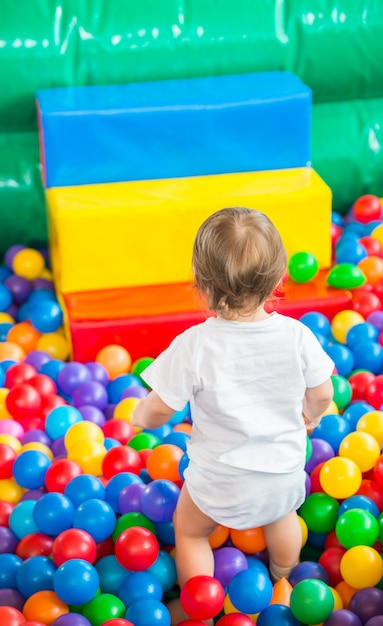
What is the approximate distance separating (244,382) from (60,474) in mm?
561

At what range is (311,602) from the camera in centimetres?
163

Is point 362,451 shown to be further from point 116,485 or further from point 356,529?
point 116,485

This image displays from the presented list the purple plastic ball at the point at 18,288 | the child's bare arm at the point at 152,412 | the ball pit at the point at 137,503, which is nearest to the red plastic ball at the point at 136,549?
the ball pit at the point at 137,503

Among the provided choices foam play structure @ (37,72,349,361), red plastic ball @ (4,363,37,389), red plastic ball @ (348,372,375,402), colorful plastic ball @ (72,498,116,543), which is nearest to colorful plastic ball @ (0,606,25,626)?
colorful plastic ball @ (72,498,116,543)

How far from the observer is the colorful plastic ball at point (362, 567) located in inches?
68.4

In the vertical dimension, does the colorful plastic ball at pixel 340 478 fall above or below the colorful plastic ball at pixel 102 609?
above

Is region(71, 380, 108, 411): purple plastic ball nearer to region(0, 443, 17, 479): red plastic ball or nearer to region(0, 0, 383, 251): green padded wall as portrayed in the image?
region(0, 443, 17, 479): red plastic ball

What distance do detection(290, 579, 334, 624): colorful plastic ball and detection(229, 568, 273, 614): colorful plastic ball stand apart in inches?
2.1

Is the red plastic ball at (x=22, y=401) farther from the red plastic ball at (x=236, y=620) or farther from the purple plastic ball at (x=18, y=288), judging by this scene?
the red plastic ball at (x=236, y=620)

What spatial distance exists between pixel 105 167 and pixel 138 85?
1.00 ft

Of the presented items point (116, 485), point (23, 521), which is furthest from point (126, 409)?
point (23, 521)

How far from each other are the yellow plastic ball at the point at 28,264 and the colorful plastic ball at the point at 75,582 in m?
1.33

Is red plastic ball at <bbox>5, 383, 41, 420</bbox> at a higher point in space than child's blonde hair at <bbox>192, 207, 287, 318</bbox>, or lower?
lower

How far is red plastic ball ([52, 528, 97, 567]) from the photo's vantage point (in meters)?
1.75
